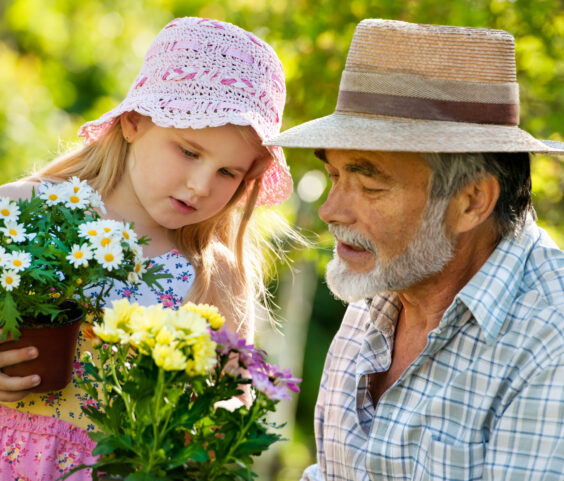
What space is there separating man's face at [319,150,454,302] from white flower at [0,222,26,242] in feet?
2.96

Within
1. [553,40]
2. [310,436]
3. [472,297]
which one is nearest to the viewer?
[472,297]

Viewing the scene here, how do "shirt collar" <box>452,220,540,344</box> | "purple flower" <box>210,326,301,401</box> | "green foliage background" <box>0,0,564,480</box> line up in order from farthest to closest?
1. "green foliage background" <box>0,0,564,480</box>
2. "shirt collar" <box>452,220,540,344</box>
3. "purple flower" <box>210,326,301,401</box>

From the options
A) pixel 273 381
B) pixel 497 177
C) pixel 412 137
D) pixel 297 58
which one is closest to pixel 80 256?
pixel 273 381

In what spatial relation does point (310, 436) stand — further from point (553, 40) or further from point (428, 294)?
point (428, 294)

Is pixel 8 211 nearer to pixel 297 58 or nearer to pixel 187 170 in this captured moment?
pixel 187 170

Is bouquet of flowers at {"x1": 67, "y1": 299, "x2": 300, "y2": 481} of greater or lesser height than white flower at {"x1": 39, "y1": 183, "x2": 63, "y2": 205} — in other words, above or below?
below

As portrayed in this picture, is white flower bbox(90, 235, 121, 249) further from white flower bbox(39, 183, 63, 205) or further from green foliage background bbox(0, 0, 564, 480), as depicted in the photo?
green foliage background bbox(0, 0, 564, 480)

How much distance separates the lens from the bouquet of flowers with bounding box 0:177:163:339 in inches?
76.4

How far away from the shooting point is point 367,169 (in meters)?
2.38

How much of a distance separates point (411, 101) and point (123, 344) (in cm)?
116

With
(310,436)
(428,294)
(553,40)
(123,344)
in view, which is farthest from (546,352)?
(310,436)

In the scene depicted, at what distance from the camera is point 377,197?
2.41 m

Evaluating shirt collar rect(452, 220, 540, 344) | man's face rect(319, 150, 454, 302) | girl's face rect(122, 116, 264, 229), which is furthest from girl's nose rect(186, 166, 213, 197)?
shirt collar rect(452, 220, 540, 344)

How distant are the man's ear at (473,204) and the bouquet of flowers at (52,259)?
0.97m
